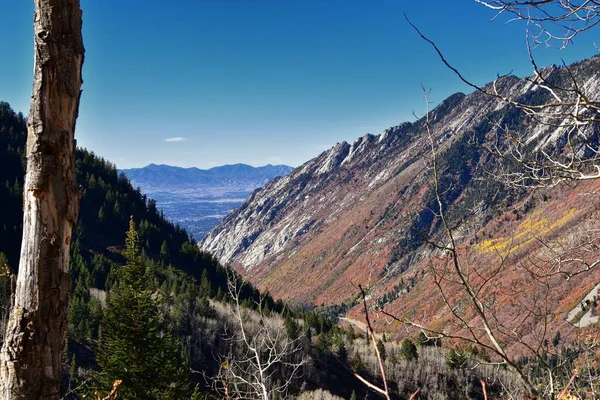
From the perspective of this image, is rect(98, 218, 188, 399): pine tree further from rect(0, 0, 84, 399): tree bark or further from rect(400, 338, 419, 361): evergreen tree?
rect(400, 338, 419, 361): evergreen tree

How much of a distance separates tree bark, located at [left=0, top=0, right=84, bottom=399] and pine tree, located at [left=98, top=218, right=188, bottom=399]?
961 centimetres

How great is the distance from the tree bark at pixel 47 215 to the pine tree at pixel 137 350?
9607mm

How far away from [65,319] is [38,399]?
447mm

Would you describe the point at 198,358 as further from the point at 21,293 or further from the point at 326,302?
the point at 326,302

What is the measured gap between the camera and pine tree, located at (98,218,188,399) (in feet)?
36.6

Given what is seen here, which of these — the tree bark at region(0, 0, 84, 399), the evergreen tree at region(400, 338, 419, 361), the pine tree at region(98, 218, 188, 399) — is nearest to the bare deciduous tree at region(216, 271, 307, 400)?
the pine tree at region(98, 218, 188, 399)

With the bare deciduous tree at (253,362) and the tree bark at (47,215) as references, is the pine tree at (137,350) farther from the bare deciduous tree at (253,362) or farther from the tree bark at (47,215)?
the tree bark at (47,215)

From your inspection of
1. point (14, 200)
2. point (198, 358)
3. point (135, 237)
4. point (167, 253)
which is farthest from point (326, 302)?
point (135, 237)

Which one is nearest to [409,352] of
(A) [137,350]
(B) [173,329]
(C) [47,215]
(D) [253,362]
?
(B) [173,329]

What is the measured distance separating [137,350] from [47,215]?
1030 cm

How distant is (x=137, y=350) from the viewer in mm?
11539

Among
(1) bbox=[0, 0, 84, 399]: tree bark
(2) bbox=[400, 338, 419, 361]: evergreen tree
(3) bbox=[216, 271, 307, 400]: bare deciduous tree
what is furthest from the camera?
(2) bbox=[400, 338, 419, 361]: evergreen tree

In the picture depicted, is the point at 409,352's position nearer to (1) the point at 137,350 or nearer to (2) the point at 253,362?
(2) the point at 253,362

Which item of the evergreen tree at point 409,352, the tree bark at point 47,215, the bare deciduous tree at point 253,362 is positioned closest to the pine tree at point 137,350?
the bare deciduous tree at point 253,362
